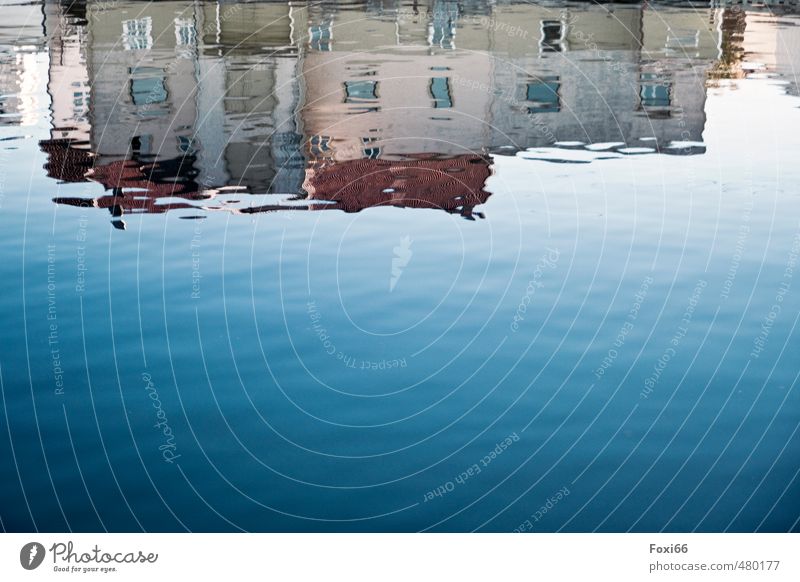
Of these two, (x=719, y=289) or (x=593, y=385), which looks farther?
(x=719, y=289)

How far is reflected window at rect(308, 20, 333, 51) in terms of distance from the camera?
40.7 meters

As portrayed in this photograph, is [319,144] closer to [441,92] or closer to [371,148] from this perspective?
[371,148]

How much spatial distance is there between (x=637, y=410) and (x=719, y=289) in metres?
3.82

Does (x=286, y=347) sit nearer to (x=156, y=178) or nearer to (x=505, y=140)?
(x=156, y=178)

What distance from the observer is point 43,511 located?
7.34m

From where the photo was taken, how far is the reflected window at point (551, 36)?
43250mm

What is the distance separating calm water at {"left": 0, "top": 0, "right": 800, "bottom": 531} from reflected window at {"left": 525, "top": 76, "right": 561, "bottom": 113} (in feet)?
13.1

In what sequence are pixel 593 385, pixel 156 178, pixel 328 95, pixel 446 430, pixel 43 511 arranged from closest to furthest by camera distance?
pixel 43 511 < pixel 446 430 < pixel 593 385 < pixel 156 178 < pixel 328 95

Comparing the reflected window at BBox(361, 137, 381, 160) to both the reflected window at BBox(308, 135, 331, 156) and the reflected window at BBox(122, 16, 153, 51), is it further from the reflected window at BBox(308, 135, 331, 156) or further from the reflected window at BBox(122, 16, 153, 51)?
the reflected window at BBox(122, 16, 153, 51)

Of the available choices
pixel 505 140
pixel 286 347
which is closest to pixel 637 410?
pixel 286 347

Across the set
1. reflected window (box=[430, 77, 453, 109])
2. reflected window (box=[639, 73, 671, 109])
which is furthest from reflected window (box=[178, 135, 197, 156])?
reflected window (box=[639, 73, 671, 109])

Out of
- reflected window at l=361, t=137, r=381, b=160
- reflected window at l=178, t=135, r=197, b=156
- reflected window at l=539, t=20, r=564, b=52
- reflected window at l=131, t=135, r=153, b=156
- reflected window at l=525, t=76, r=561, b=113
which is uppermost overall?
reflected window at l=539, t=20, r=564, b=52

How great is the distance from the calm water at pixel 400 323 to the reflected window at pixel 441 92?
244 inches

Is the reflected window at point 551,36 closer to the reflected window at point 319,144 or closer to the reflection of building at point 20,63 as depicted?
the reflection of building at point 20,63
